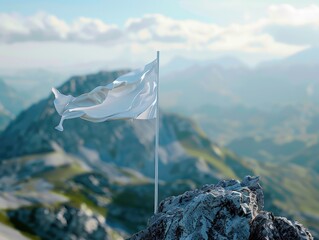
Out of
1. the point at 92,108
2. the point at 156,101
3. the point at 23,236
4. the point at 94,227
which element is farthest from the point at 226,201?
the point at 94,227

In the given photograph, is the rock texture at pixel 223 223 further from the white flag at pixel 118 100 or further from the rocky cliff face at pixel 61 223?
the rocky cliff face at pixel 61 223

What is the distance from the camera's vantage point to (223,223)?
24.0 meters

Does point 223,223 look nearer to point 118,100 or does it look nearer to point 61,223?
point 118,100

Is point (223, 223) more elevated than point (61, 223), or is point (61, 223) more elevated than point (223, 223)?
point (223, 223)

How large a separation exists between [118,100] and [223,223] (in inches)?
453

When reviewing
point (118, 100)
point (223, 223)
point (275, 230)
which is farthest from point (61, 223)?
point (275, 230)

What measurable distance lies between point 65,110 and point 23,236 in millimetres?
112543

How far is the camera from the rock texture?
2362 cm

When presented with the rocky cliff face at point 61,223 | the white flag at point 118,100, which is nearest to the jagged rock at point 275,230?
the white flag at point 118,100

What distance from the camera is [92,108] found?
99.0 ft

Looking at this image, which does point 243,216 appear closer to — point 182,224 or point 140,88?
point 182,224

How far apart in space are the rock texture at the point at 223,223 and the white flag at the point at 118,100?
7.93m

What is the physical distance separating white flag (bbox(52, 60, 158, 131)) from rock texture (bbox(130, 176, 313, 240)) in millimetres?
7927

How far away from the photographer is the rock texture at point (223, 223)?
2362 cm
